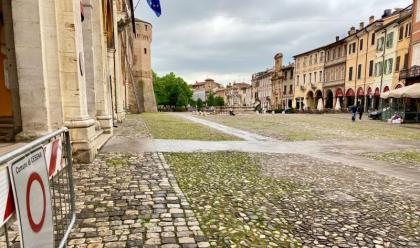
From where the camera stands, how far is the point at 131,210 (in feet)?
12.5

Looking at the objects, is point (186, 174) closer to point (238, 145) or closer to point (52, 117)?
point (52, 117)

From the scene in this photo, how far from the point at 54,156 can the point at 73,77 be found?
4596mm

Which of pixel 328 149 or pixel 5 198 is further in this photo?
pixel 328 149

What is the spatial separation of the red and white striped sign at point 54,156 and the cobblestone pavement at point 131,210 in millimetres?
894

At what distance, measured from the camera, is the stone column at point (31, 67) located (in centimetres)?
563

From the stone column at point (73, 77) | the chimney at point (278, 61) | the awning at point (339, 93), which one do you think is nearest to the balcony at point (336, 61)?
the awning at point (339, 93)

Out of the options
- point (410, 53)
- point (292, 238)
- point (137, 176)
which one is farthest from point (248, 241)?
point (410, 53)

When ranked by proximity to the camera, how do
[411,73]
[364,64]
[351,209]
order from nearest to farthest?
[351,209] → [411,73] → [364,64]

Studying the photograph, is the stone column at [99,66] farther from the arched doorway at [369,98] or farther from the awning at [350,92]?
the awning at [350,92]

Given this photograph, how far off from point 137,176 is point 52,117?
2.59 m

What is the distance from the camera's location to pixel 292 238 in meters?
3.18

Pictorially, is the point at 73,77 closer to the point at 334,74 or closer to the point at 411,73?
the point at 411,73

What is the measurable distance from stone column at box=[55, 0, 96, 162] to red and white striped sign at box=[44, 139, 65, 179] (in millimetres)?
4044

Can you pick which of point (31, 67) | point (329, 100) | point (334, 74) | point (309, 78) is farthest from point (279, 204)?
point (309, 78)
